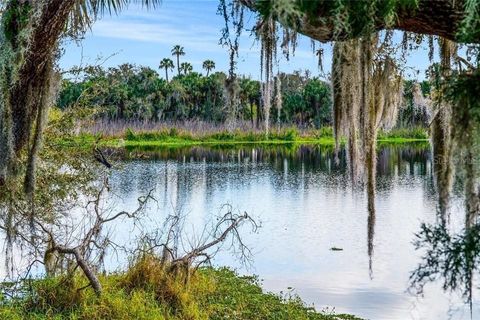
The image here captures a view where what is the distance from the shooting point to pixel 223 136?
4944 centimetres

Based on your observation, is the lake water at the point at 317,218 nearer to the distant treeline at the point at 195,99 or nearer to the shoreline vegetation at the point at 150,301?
the shoreline vegetation at the point at 150,301

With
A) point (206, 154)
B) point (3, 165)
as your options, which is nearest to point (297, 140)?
point (206, 154)

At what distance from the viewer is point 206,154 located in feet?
128

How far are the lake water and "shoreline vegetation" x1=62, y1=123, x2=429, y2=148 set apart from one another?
1164cm

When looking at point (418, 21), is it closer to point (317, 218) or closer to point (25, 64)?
point (25, 64)

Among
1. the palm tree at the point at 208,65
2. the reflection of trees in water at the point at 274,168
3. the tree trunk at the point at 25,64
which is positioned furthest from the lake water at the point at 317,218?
the palm tree at the point at 208,65

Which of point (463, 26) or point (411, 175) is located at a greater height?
point (463, 26)

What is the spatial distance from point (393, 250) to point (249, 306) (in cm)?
558

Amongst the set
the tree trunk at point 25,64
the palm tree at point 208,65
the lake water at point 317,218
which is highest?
the palm tree at point 208,65

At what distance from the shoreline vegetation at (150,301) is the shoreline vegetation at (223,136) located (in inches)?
1374

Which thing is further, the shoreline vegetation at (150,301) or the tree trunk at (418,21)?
the shoreline vegetation at (150,301)

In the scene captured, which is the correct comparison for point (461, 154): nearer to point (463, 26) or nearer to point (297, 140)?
point (463, 26)

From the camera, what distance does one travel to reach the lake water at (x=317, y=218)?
10.7m

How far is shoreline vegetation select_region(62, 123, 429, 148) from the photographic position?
46.2 m
